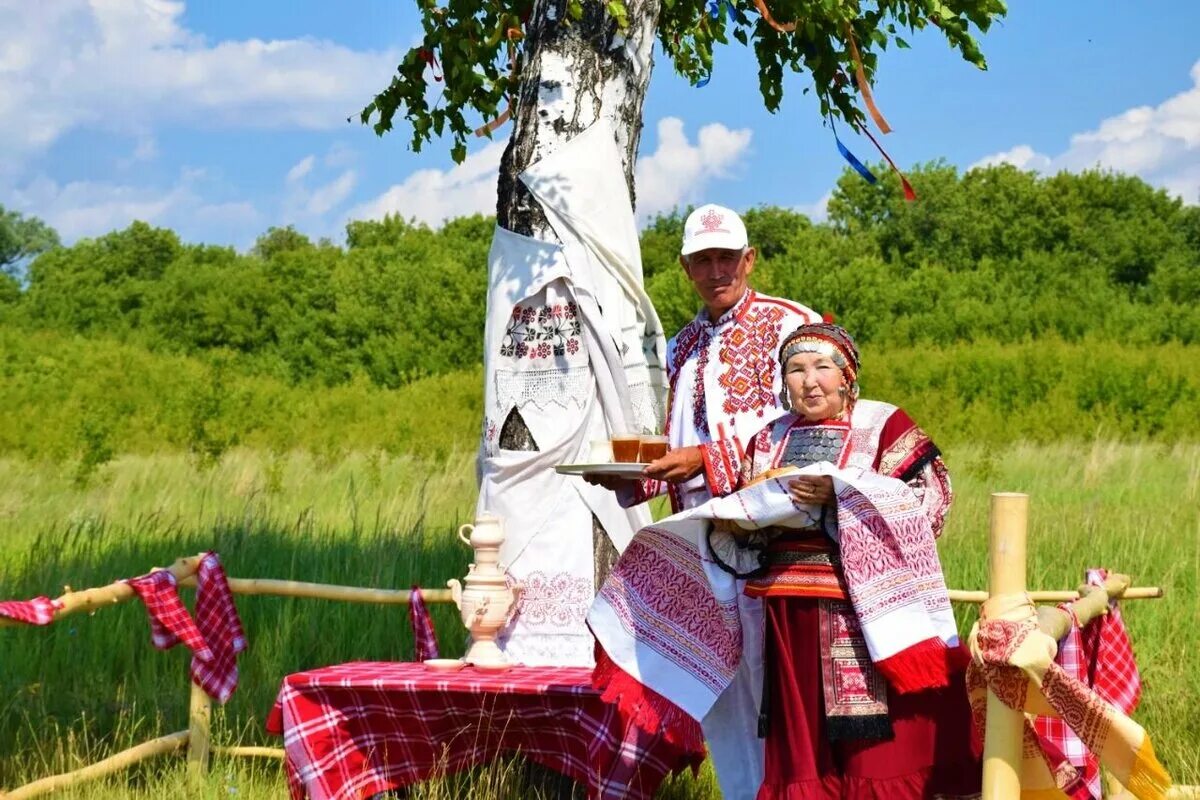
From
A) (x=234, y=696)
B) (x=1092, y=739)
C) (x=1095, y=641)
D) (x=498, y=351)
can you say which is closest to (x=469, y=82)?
(x=498, y=351)

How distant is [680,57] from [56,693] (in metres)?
4.76

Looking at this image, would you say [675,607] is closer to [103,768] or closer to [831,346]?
[831,346]

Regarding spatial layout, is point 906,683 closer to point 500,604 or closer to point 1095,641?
point 1095,641

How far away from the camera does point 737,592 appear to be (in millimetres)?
4020

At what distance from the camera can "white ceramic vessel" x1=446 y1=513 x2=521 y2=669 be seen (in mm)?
4887

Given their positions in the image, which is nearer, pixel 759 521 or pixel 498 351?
pixel 759 521

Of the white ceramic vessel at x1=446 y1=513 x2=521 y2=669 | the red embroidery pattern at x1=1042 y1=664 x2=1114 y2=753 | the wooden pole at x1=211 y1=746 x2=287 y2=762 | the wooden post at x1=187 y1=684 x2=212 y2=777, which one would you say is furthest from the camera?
the wooden pole at x1=211 y1=746 x2=287 y2=762

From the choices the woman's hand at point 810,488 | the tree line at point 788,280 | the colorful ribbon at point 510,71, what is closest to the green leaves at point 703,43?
the colorful ribbon at point 510,71

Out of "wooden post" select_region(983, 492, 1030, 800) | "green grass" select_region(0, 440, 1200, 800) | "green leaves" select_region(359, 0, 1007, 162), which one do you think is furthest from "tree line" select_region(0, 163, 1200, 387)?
"wooden post" select_region(983, 492, 1030, 800)

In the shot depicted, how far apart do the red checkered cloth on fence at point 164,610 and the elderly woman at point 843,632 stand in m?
1.98

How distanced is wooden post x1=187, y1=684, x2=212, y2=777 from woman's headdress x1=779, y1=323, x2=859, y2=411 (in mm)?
2562

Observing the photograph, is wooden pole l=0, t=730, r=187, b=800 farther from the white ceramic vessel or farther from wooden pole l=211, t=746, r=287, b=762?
the white ceramic vessel

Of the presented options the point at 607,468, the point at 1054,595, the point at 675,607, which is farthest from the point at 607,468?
the point at 1054,595

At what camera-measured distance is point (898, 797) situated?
3615 millimetres
